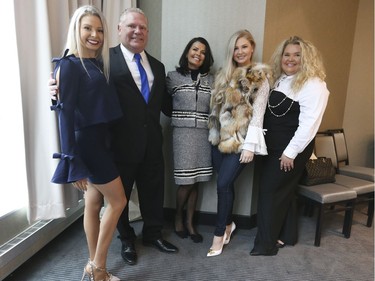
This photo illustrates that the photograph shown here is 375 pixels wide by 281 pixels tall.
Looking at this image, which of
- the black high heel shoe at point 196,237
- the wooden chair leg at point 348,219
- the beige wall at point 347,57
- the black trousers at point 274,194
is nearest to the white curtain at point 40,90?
the black high heel shoe at point 196,237

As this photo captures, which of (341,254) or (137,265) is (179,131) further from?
(341,254)

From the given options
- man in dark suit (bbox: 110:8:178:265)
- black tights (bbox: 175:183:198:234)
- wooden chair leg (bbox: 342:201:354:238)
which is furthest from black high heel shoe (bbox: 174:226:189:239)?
wooden chair leg (bbox: 342:201:354:238)

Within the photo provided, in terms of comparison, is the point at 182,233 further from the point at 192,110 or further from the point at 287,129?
the point at 287,129

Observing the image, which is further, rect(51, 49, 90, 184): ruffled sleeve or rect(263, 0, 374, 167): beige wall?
rect(263, 0, 374, 167): beige wall

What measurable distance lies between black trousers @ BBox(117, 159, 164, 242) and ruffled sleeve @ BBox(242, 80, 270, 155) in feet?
2.15

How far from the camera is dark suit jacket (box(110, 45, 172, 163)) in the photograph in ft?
5.81

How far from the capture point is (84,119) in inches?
56.6

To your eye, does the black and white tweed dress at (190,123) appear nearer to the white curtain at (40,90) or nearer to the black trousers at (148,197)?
the black trousers at (148,197)

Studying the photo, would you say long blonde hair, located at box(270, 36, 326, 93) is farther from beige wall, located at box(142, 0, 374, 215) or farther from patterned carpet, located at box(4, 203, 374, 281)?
patterned carpet, located at box(4, 203, 374, 281)

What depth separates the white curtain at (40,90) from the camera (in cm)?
169

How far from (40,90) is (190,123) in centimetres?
101

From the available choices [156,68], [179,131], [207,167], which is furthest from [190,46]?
[207,167]

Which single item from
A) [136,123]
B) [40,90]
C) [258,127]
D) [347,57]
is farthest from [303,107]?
[347,57]

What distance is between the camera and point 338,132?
3148 millimetres
